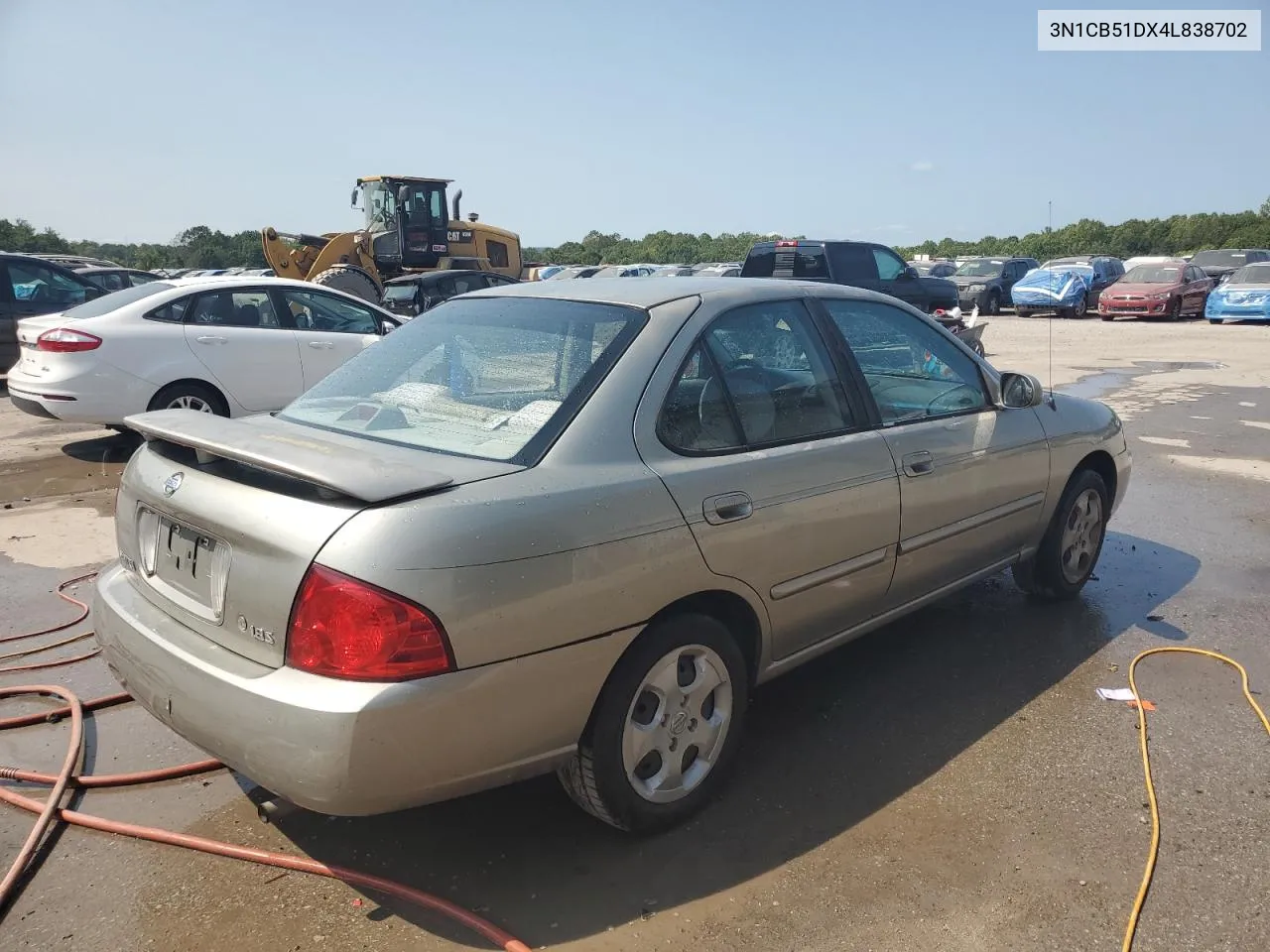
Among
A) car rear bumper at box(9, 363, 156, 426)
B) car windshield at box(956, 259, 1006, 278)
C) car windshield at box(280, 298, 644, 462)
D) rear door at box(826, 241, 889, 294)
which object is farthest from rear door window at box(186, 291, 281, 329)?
car windshield at box(956, 259, 1006, 278)

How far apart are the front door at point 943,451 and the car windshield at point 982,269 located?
26.8 m

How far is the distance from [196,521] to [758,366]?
1.84 metres

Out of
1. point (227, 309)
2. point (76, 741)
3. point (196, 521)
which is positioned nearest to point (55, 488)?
point (227, 309)

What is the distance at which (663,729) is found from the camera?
9.46 feet

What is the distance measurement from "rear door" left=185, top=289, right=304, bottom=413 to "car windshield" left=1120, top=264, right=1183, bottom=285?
23.9 metres

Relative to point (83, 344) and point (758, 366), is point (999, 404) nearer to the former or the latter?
point (758, 366)

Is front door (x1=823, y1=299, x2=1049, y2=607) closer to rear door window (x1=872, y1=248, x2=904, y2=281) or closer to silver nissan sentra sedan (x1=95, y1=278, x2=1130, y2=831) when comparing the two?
silver nissan sentra sedan (x1=95, y1=278, x2=1130, y2=831)

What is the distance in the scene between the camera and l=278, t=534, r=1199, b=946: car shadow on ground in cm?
269

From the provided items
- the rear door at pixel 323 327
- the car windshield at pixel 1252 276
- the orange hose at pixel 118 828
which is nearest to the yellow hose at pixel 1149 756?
the orange hose at pixel 118 828

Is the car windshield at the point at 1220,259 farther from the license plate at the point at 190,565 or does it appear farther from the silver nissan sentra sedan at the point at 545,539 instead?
the license plate at the point at 190,565

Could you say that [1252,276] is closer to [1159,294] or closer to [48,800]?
[1159,294]

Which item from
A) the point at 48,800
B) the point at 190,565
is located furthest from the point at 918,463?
the point at 48,800

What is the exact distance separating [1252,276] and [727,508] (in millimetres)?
25887

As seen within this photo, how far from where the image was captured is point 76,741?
3.35 metres
